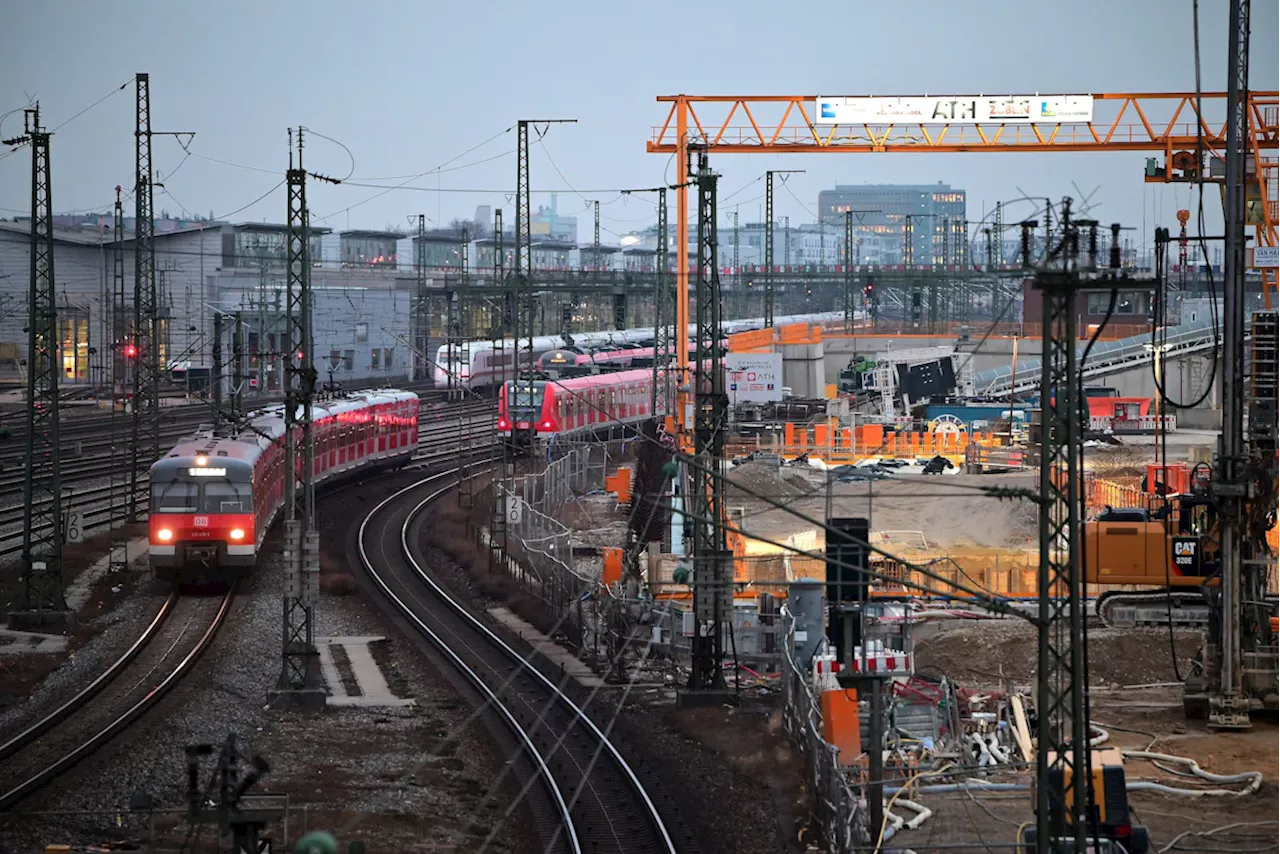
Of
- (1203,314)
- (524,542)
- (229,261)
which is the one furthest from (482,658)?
(229,261)

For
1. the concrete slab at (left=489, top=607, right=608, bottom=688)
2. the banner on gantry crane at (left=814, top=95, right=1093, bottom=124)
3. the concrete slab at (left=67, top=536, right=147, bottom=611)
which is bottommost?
the concrete slab at (left=489, top=607, right=608, bottom=688)

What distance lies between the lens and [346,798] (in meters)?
15.3

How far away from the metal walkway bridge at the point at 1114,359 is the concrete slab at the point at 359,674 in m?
33.9

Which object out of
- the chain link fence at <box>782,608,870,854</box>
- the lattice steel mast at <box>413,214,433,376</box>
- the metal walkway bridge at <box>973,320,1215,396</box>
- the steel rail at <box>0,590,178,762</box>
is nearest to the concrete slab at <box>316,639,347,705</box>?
the steel rail at <box>0,590,178,762</box>

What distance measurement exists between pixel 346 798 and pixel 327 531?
19208mm

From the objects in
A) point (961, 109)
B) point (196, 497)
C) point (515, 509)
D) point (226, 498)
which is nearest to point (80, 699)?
point (196, 497)

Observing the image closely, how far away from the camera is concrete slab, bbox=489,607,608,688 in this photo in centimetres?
2119

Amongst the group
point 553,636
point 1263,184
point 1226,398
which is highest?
point 1263,184

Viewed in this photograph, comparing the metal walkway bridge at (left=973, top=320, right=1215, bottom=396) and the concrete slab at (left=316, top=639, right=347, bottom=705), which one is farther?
the metal walkway bridge at (left=973, top=320, right=1215, bottom=396)

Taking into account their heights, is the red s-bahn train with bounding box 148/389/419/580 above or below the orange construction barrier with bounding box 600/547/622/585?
above

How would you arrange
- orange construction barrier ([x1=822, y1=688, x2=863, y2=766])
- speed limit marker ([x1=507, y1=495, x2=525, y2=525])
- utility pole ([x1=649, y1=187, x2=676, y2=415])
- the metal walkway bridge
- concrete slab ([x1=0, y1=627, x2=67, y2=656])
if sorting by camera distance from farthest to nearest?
the metal walkway bridge → utility pole ([x1=649, y1=187, x2=676, y2=415]) → speed limit marker ([x1=507, y1=495, x2=525, y2=525]) → concrete slab ([x1=0, y1=627, x2=67, y2=656]) → orange construction barrier ([x1=822, y1=688, x2=863, y2=766])

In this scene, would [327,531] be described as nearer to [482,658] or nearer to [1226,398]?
[482,658]

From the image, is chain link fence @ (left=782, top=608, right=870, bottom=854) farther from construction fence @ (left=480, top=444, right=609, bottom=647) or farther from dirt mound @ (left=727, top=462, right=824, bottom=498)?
dirt mound @ (left=727, top=462, right=824, bottom=498)

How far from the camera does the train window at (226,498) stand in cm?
2538
